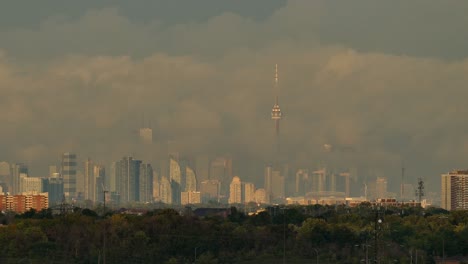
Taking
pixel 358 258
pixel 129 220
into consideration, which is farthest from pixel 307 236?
pixel 129 220

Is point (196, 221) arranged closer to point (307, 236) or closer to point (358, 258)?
point (307, 236)

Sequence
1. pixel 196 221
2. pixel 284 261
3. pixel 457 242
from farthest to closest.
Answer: pixel 196 221 → pixel 457 242 → pixel 284 261

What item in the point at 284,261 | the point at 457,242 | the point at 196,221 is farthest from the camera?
the point at 196,221

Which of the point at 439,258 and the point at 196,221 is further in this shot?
the point at 196,221

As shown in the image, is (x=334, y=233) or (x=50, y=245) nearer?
(x=50, y=245)

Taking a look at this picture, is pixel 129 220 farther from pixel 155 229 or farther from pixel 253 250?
pixel 253 250

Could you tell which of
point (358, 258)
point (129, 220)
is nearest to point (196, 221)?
point (129, 220)
